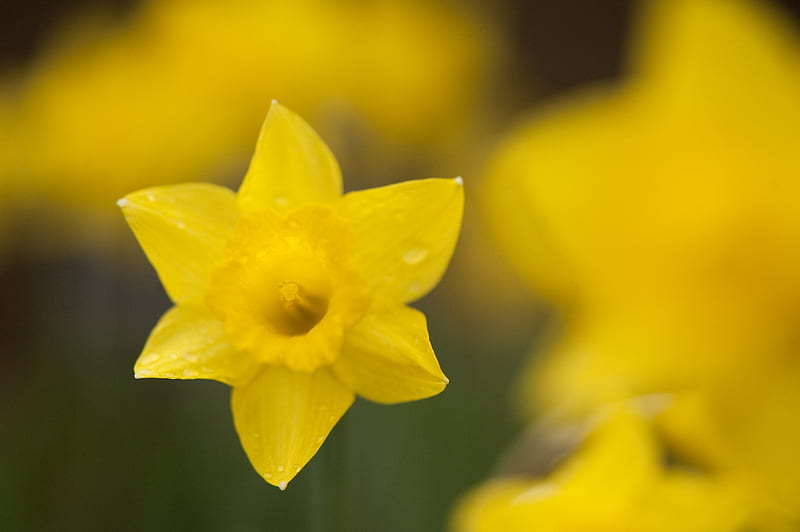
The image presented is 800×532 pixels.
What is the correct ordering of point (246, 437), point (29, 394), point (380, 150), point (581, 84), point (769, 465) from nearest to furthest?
point (246, 437) < point (769, 465) < point (29, 394) < point (380, 150) < point (581, 84)

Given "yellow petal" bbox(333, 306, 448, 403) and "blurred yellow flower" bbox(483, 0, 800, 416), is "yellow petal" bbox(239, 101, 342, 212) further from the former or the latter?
"blurred yellow flower" bbox(483, 0, 800, 416)

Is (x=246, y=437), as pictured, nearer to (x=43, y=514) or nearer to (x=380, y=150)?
(x=43, y=514)

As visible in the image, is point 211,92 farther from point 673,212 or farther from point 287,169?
point 287,169

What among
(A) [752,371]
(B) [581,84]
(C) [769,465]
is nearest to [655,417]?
(C) [769,465]

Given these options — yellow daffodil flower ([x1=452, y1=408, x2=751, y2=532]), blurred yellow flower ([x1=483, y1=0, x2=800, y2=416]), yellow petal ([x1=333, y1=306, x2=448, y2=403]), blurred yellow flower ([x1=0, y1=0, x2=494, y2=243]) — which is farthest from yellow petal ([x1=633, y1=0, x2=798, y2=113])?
yellow petal ([x1=333, y1=306, x2=448, y2=403])

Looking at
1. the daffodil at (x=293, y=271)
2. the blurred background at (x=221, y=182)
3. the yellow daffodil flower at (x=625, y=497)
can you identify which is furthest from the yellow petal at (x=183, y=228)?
the blurred background at (x=221, y=182)

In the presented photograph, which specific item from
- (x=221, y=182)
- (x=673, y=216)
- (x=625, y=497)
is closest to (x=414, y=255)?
(x=625, y=497)
